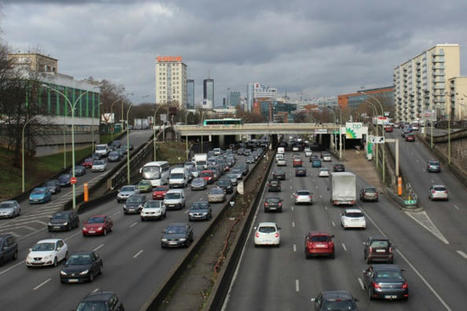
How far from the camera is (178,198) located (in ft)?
159

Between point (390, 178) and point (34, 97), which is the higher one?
point (34, 97)

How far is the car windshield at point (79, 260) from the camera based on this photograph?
24.0 metres

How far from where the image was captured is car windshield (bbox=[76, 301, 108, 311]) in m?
16.2

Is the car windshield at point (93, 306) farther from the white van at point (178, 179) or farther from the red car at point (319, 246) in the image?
the white van at point (178, 179)

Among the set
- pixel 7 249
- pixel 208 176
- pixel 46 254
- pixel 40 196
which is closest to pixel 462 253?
pixel 46 254

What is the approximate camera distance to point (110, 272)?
25797 mm

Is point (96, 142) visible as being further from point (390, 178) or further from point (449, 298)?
point (449, 298)

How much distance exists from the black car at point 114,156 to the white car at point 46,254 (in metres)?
59.6

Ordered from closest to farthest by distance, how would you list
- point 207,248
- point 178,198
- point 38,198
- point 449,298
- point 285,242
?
point 449,298
point 207,248
point 285,242
point 178,198
point 38,198

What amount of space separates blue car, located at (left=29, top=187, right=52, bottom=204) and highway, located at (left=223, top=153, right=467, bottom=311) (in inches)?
840

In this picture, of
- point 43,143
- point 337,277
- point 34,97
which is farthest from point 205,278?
point 43,143

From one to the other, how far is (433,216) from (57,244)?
28688 mm

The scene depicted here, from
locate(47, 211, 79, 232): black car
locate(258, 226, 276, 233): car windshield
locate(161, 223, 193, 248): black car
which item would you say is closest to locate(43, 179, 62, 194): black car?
locate(47, 211, 79, 232): black car

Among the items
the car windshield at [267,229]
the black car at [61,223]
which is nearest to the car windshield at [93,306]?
the car windshield at [267,229]
